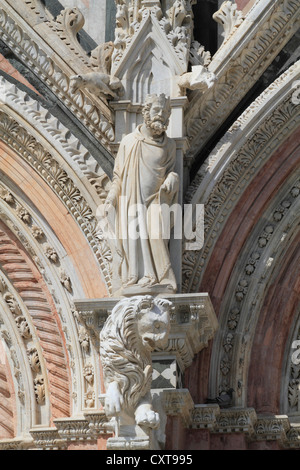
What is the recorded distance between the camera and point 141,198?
10672 mm

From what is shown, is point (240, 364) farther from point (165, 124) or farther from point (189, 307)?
point (165, 124)

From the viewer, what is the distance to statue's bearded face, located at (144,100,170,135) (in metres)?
10.7

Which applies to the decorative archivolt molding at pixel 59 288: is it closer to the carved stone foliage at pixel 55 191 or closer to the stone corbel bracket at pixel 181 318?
the carved stone foliage at pixel 55 191

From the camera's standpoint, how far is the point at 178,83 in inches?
443

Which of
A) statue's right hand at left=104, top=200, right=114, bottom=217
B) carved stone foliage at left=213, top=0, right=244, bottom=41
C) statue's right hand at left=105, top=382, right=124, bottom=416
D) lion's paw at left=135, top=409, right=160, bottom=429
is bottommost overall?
lion's paw at left=135, top=409, right=160, bottom=429

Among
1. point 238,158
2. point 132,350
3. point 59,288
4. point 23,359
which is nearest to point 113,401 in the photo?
point 132,350

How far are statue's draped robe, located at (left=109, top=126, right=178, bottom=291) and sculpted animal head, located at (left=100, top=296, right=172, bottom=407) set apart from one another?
593 mm

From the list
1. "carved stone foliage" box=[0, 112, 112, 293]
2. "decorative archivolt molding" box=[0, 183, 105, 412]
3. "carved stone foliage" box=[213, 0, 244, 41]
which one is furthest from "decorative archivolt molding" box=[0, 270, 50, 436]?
"carved stone foliage" box=[213, 0, 244, 41]

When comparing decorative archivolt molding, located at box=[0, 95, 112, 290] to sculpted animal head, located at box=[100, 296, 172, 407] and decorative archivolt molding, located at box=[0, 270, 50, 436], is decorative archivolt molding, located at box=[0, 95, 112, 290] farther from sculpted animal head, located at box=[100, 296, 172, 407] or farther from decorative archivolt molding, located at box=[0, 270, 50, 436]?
sculpted animal head, located at box=[100, 296, 172, 407]

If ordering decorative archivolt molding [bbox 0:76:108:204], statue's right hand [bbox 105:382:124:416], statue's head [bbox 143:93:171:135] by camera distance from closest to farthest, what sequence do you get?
statue's right hand [bbox 105:382:124:416] → statue's head [bbox 143:93:171:135] → decorative archivolt molding [bbox 0:76:108:204]

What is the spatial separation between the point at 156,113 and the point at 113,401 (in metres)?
2.16

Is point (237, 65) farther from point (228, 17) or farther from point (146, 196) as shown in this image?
point (146, 196)

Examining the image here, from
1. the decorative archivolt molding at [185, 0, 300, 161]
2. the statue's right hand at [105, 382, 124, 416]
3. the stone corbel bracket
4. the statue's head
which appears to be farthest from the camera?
the decorative archivolt molding at [185, 0, 300, 161]
